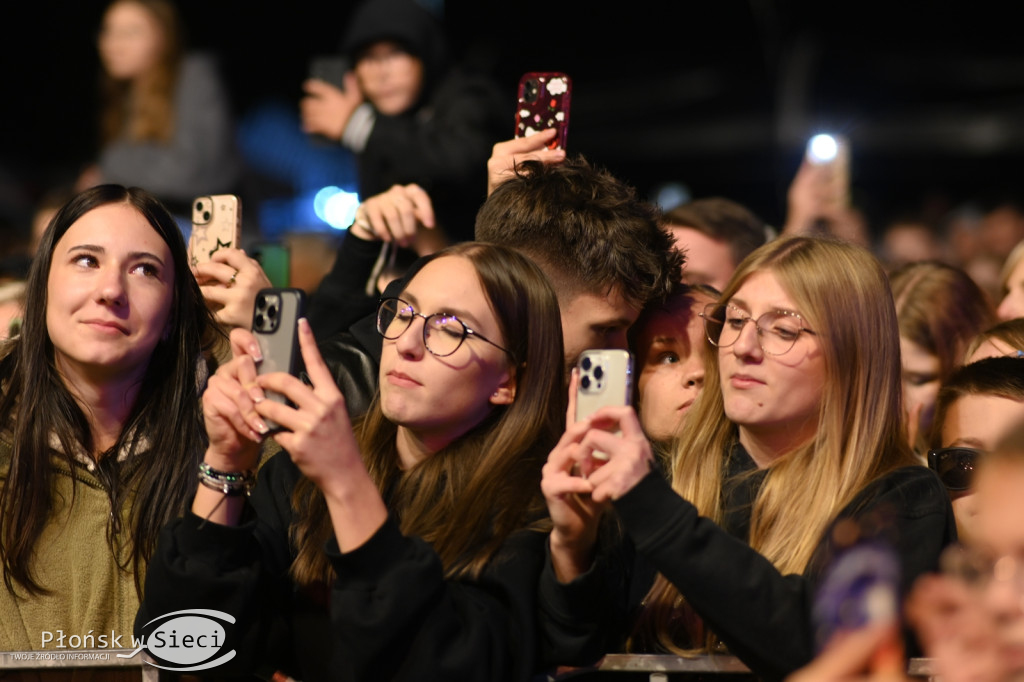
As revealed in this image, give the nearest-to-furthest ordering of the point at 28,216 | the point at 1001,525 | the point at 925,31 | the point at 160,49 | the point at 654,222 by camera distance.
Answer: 1. the point at 1001,525
2. the point at 654,222
3. the point at 160,49
4. the point at 28,216
5. the point at 925,31

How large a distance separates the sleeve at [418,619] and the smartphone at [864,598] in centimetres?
80

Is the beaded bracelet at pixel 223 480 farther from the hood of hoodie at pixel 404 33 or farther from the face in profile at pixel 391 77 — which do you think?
the hood of hoodie at pixel 404 33

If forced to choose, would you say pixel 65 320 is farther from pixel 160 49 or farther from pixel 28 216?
pixel 28 216

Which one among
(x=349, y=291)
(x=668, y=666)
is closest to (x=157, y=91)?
(x=349, y=291)

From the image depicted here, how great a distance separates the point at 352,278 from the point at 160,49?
2565mm

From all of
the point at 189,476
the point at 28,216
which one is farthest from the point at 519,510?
the point at 28,216

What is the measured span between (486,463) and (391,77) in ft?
8.78

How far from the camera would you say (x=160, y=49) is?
5488 millimetres

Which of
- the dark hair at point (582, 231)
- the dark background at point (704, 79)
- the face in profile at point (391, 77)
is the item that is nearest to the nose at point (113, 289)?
the dark hair at point (582, 231)

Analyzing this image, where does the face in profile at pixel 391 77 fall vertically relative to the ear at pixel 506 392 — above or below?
above

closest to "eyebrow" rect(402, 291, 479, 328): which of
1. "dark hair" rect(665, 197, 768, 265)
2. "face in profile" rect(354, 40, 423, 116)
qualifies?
"dark hair" rect(665, 197, 768, 265)

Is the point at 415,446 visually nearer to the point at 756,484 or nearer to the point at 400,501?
the point at 400,501

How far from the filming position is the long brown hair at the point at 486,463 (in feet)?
7.73
